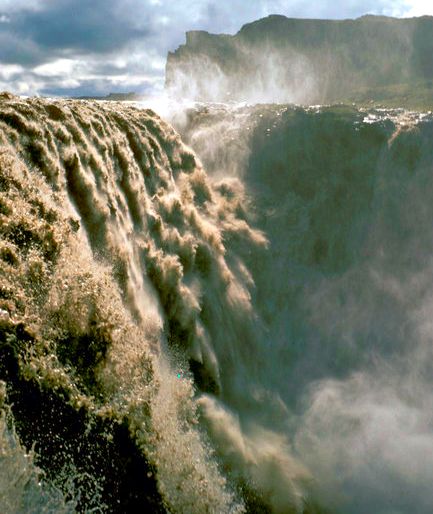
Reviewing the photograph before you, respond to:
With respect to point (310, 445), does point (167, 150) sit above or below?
above

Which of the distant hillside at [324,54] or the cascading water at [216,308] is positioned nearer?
the cascading water at [216,308]

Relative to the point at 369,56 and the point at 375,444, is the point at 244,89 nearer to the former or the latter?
the point at 369,56

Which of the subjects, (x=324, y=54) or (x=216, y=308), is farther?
(x=324, y=54)

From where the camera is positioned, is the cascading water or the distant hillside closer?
the cascading water

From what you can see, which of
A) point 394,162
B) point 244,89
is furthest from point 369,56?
point 394,162
